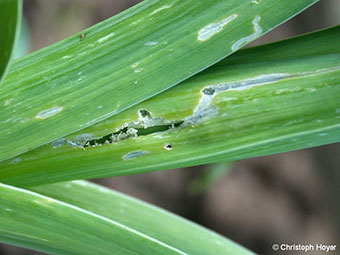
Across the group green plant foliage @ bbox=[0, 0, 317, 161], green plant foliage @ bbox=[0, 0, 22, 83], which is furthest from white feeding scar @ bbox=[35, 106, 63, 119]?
green plant foliage @ bbox=[0, 0, 22, 83]

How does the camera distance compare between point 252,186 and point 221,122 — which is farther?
point 252,186

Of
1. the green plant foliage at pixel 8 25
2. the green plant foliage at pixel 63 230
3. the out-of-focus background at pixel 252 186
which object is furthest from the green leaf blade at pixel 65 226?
the out-of-focus background at pixel 252 186

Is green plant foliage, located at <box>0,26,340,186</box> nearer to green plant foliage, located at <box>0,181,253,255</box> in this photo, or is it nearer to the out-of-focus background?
green plant foliage, located at <box>0,181,253,255</box>

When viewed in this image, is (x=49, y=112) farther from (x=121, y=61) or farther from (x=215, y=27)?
(x=215, y=27)

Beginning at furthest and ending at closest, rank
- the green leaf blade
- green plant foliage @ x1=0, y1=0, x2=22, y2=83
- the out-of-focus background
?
1. the out-of-focus background
2. the green leaf blade
3. green plant foliage @ x1=0, y1=0, x2=22, y2=83

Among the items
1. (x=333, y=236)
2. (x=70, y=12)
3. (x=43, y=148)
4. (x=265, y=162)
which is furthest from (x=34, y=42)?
(x=333, y=236)

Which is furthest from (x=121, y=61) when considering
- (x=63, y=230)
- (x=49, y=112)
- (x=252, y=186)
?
(x=252, y=186)
